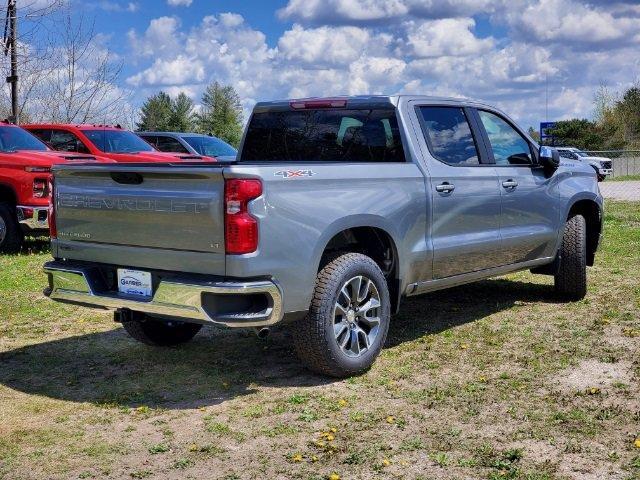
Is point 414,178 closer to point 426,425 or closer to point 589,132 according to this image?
point 426,425

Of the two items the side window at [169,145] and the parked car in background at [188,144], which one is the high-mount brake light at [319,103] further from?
the side window at [169,145]

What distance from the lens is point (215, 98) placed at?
96.1 metres

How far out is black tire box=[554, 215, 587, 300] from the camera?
7.99 m

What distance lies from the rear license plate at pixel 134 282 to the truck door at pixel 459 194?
2152 millimetres

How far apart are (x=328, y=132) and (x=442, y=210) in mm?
1077

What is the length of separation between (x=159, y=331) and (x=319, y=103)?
2.16m

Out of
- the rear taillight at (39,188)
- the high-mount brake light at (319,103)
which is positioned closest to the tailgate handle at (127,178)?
the high-mount brake light at (319,103)

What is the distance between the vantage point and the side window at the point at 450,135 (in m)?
6.51

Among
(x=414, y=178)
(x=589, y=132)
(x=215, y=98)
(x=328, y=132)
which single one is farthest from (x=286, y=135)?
(x=215, y=98)

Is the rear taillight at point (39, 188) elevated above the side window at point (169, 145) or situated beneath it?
situated beneath

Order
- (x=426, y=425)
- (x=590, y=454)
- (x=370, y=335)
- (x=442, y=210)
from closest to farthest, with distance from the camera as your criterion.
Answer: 1. (x=590, y=454)
2. (x=426, y=425)
3. (x=370, y=335)
4. (x=442, y=210)

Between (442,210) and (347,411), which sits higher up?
(442,210)

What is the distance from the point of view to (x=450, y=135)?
6.71 m

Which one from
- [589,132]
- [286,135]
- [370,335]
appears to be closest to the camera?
[370,335]
